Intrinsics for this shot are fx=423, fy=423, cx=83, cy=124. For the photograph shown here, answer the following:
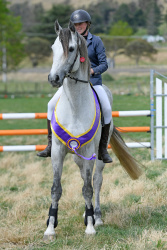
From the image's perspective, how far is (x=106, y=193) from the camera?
257 inches

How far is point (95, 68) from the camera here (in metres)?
5.14

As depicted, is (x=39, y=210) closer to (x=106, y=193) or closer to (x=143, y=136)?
(x=106, y=193)

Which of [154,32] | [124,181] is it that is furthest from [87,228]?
[154,32]

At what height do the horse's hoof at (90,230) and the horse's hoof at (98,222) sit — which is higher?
the horse's hoof at (90,230)

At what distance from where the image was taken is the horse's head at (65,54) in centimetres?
408

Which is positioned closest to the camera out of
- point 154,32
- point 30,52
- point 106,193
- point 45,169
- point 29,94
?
point 106,193

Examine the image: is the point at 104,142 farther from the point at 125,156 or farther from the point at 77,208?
the point at 77,208

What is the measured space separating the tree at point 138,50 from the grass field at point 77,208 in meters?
42.3

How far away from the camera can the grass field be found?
15.2 ft

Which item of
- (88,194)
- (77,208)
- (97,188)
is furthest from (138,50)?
(88,194)

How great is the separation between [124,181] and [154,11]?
288 feet

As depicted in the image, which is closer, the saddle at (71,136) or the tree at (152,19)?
the saddle at (71,136)

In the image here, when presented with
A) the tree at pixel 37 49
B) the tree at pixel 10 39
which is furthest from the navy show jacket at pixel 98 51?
the tree at pixel 37 49

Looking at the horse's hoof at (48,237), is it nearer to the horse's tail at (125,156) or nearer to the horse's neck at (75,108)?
the horse's neck at (75,108)
